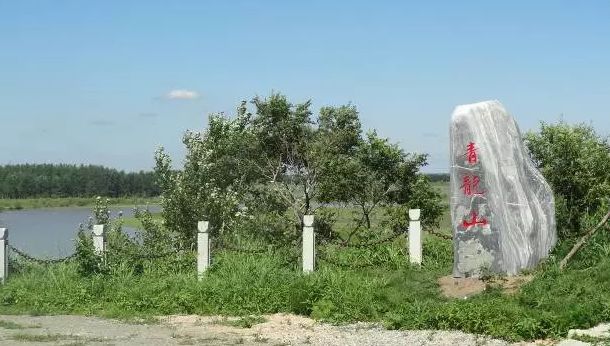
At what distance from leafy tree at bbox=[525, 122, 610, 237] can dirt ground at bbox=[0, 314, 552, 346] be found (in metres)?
9.17

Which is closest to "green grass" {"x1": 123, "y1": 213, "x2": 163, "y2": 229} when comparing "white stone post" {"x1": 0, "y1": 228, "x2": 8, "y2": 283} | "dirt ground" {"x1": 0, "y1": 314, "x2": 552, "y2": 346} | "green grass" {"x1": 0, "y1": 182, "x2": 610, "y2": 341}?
"white stone post" {"x1": 0, "y1": 228, "x2": 8, "y2": 283}

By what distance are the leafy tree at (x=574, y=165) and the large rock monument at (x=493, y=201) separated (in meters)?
5.72

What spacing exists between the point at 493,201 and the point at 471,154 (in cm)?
80

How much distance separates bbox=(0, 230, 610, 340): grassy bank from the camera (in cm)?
874

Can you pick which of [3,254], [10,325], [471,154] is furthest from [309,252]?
[3,254]

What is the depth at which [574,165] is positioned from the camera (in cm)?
1742

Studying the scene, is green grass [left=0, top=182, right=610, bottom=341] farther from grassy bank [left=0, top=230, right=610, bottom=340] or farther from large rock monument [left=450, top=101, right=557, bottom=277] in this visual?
large rock monument [left=450, top=101, right=557, bottom=277]

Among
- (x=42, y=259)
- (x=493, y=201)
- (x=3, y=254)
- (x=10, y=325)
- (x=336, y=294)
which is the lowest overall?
(x=10, y=325)

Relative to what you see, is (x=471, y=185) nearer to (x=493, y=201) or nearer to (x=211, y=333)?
(x=493, y=201)

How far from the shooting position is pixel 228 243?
52.1 ft

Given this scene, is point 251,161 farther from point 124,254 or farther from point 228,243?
point 124,254

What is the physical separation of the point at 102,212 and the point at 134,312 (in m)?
7.06

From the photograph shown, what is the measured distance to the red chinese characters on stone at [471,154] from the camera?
11305mm

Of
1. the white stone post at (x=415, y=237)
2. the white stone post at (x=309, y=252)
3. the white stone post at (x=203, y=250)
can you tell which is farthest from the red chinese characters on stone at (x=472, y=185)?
the white stone post at (x=203, y=250)
